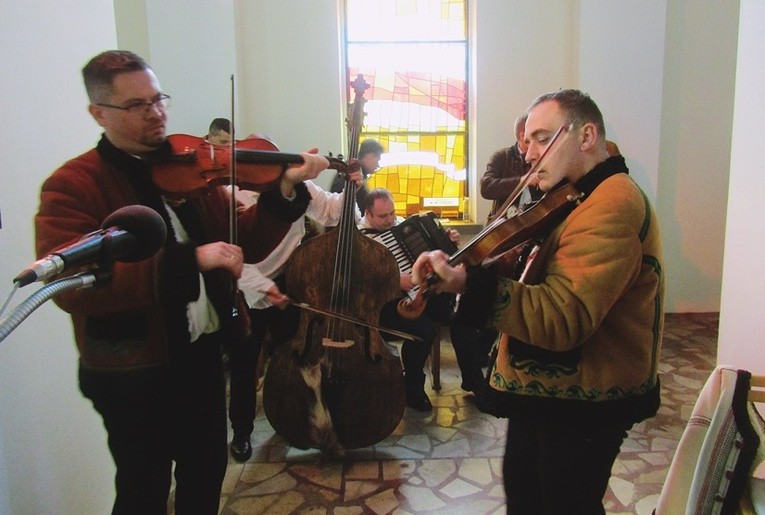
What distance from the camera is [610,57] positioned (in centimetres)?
438

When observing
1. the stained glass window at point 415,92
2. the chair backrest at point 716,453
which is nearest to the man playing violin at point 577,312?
the chair backrest at point 716,453

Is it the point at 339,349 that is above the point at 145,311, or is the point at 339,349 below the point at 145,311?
below

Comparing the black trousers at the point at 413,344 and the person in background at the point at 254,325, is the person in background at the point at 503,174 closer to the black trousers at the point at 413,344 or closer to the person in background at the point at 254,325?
the black trousers at the point at 413,344

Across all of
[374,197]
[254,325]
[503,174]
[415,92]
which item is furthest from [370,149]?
[254,325]

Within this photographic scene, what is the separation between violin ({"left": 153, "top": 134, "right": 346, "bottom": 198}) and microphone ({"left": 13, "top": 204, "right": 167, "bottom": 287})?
58 cm

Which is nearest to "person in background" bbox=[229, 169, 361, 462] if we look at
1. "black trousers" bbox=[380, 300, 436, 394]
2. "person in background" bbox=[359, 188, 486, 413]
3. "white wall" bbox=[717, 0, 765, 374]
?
"person in background" bbox=[359, 188, 486, 413]

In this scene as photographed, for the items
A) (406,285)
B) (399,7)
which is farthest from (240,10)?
(406,285)

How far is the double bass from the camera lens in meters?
2.21

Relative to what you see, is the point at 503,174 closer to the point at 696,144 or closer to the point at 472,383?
the point at 472,383

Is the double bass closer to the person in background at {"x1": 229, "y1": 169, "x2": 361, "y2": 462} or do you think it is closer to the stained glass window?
the person in background at {"x1": 229, "y1": 169, "x2": 361, "y2": 462}

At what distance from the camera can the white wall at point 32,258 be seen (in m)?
1.44

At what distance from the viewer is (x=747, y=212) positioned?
2.13m

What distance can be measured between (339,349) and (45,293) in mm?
1669

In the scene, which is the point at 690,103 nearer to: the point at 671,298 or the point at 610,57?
the point at 610,57
